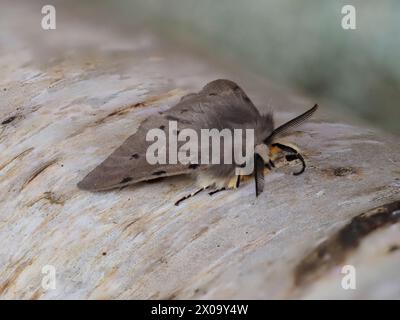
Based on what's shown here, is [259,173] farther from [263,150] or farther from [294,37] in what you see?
[294,37]

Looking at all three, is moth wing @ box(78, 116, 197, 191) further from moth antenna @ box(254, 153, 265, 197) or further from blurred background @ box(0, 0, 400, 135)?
blurred background @ box(0, 0, 400, 135)

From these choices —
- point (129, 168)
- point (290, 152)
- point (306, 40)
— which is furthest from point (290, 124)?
point (306, 40)

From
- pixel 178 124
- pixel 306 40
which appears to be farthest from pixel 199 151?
pixel 306 40

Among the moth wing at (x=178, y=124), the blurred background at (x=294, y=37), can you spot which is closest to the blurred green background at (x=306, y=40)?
the blurred background at (x=294, y=37)

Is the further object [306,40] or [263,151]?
Answer: [306,40]

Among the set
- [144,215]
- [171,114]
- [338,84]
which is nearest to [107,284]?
[144,215]

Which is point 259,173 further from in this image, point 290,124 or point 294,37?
point 294,37

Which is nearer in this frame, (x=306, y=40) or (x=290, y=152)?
(x=290, y=152)

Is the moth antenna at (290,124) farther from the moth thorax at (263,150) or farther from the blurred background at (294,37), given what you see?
the blurred background at (294,37)
